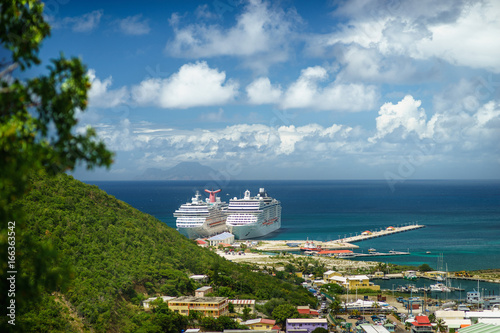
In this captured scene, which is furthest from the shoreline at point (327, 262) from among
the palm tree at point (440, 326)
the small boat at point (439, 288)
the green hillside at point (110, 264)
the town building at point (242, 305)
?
the town building at point (242, 305)

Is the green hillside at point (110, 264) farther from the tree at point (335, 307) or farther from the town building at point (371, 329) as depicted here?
the town building at point (371, 329)

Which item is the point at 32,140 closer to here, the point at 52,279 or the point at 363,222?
the point at 52,279

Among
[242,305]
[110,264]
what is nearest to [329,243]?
[242,305]

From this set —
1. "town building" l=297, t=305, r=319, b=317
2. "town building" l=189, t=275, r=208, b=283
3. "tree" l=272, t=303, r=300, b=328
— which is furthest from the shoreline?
"tree" l=272, t=303, r=300, b=328

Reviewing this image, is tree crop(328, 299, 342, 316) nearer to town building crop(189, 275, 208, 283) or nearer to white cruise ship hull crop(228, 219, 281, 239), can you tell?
town building crop(189, 275, 208, 283)

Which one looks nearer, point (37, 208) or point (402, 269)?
point (37, 208)

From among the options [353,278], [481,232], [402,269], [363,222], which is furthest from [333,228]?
[353,278]
